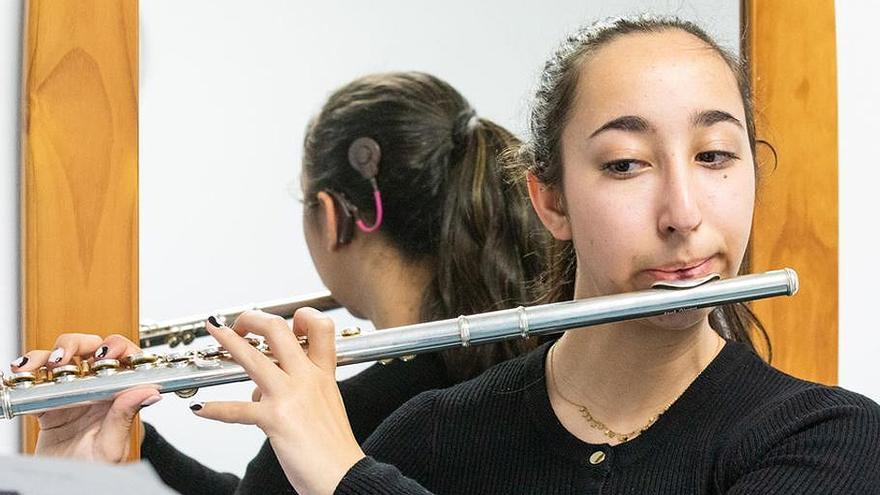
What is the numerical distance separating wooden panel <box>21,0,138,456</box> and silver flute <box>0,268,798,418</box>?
0.14 m

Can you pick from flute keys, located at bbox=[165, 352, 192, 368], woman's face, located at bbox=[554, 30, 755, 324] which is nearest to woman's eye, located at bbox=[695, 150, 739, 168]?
woman's face, located at bbox=[554, 30, 755, 324]

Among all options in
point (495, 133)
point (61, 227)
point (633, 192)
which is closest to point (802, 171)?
point (495, 133)

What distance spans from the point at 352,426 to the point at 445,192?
27cm

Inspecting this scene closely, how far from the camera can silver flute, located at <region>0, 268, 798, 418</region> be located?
109cm

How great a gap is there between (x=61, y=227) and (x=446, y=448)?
17.5 inches

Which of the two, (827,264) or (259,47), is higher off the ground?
(259,47)

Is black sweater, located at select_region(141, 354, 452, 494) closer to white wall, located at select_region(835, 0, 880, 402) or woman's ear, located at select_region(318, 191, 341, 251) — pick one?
woman's ear, located at select_region(318, 191, 341, 251)

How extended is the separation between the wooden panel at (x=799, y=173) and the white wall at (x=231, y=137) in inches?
18.7

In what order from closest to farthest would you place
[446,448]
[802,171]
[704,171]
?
[704,171] → [446,448] → [802,171]

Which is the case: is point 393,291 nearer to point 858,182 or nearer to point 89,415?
point 89,415

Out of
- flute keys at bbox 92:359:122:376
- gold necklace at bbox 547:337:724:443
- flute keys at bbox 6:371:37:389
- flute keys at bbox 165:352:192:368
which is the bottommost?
gold necklace at bbox 547:337:724:443

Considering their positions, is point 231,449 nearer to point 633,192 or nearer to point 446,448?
point 446,448

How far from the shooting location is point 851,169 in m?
1.69

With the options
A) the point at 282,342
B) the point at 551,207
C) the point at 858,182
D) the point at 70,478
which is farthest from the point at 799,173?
the point at 70,478
